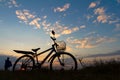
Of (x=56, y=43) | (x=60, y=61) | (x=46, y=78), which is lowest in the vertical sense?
(x=46, y=78)

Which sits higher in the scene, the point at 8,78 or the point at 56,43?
the point at 56,43

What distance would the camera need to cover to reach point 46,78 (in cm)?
1015

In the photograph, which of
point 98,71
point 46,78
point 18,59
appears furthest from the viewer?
point 18,59

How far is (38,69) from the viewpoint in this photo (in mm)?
13375

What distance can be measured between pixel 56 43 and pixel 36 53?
1.17 m

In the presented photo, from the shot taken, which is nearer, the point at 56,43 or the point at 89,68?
the point at 56,43

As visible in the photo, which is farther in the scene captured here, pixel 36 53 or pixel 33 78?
pixel 36 53

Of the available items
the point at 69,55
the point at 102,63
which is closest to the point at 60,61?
the point at 69,55

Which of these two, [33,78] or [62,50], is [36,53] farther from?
[33,78]

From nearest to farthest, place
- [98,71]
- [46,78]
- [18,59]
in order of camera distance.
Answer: [46,78] → [98,71] → [18,59]

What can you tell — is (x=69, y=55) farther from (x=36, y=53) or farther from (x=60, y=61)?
(x=36, y=53)

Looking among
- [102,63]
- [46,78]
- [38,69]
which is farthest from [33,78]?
[102,63]

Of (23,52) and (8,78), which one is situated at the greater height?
(23,52)

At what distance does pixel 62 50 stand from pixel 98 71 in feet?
7.03
